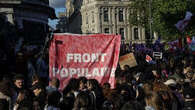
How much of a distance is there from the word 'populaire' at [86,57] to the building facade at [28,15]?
36.6ft

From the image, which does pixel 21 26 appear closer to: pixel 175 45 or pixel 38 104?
pixel 175 45

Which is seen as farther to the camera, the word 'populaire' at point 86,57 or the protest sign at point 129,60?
the protest sign at point 129,60

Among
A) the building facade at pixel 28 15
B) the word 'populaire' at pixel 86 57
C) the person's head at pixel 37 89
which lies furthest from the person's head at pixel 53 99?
the building facade at pixel 28 15

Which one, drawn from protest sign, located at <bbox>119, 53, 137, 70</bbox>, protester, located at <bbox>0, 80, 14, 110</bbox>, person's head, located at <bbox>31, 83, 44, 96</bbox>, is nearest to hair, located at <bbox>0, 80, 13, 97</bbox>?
protester, located at <bbox>0, 80, 14, 110</bbox>

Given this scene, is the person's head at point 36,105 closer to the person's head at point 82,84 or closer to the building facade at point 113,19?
the person's head at point 82,84

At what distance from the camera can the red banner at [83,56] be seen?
829 cm

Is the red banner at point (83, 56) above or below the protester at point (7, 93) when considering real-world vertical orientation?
above

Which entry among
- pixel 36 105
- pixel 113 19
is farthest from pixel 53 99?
pixel 113 19

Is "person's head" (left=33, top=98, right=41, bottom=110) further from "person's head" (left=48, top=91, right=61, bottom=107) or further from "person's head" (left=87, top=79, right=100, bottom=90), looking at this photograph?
"person's head" (left=87, top=79, right=100, bottom=90)

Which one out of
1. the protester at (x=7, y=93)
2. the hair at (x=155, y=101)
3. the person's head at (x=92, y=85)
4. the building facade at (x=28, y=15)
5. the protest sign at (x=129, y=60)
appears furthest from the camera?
the building facade at (x=28, y=15)

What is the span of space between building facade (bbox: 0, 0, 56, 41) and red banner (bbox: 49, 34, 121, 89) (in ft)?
36.4

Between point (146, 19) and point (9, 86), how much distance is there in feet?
150

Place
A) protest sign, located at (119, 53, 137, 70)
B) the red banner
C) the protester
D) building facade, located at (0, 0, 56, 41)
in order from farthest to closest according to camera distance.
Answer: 1. building facade, located at (0, 0, 56, 41)
2. protest sign, located at (119, 53, 137, 70)
3. the red banner
4. the protester

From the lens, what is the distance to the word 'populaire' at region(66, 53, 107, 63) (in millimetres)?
8414
